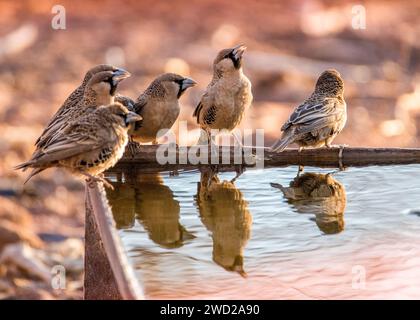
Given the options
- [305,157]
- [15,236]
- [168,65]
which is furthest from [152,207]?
[168,65]

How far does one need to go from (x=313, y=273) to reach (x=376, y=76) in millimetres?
11449

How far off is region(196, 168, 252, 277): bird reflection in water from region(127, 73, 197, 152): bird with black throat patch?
0.71 m

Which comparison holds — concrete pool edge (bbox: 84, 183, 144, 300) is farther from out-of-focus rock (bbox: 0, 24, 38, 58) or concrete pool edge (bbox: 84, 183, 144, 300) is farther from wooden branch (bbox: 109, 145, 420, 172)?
out-of-focus rock (bbox: 0, 24, 38, 58)

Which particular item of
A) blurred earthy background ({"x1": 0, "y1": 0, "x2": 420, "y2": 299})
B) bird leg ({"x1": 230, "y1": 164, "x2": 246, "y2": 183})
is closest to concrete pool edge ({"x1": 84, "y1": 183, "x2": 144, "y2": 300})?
bird leg ({"x1": 230, "y1": 164, "x2": 246, "y2": 183})

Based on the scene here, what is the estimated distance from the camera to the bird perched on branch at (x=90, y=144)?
20.9ft

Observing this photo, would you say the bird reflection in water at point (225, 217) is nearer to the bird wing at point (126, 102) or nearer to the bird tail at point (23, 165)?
the bird wing at point (126, 102)

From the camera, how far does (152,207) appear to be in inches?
261

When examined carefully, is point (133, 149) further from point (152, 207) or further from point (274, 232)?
point (274, 232)

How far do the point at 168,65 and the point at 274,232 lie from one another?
988 cm

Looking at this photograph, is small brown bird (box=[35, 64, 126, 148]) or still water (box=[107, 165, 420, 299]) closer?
still water (box=[107, 165, 420, 299])

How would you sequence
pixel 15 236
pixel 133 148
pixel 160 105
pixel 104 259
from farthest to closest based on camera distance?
pixel 15 236 < pixel 160 105 < pixel 133 148 < pixel 104 259

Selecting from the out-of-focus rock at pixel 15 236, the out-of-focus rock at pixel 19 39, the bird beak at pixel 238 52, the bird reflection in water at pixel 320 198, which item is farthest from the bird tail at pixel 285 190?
the out-of-focus rock at pixel 19 39

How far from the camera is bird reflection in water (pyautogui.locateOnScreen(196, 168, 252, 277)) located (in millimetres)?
5602
